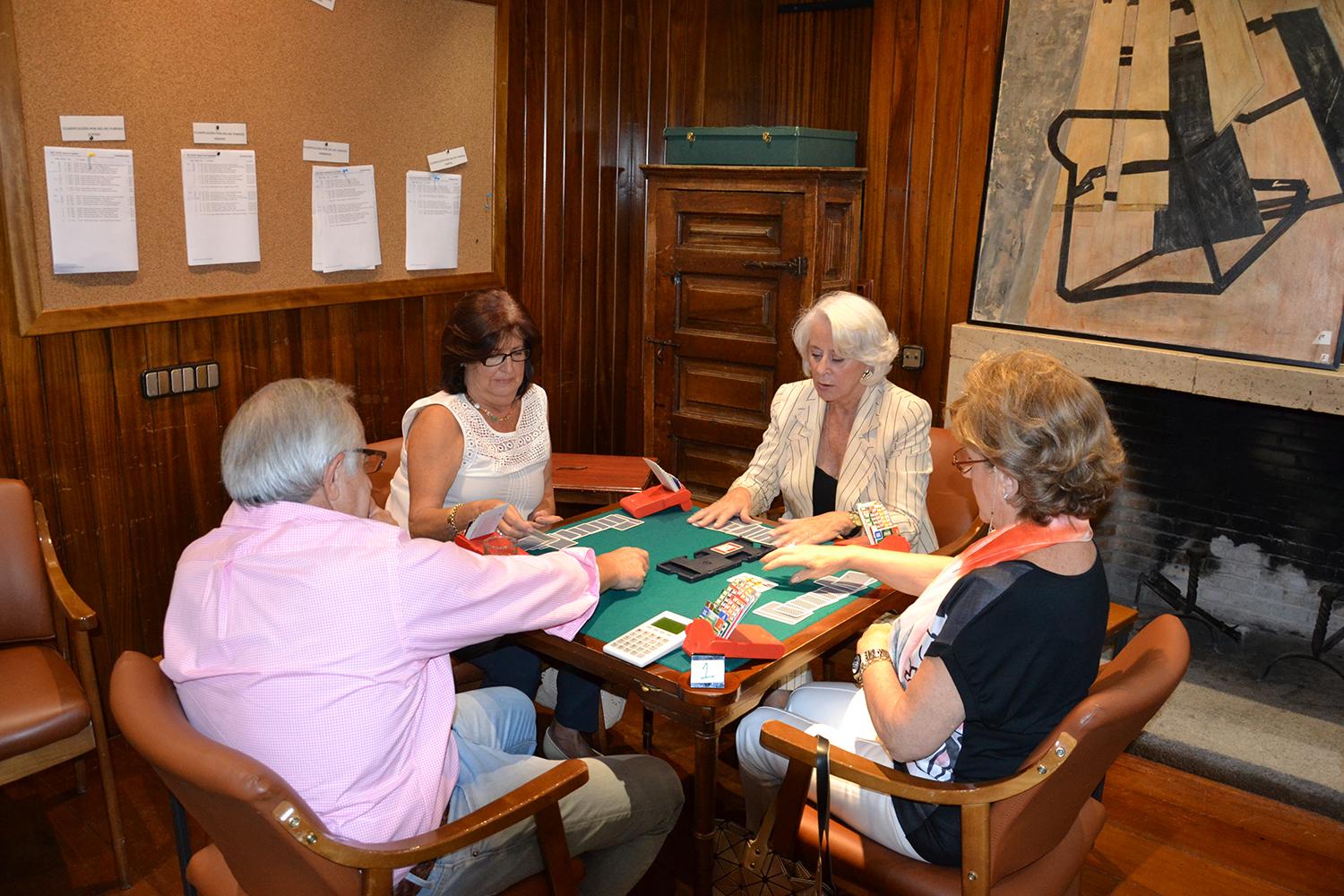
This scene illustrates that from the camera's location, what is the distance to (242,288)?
3152mm

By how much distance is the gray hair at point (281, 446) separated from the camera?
5.42 feet

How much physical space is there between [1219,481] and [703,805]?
2.68 meters

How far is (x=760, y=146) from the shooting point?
4.00 m

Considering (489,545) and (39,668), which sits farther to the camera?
(39,668)

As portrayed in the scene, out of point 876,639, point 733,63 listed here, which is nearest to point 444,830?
point 876,639

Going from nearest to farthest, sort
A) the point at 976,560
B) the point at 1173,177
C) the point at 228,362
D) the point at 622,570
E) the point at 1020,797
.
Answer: the point at 1020,797
the point at 976,560
the point at 622,570
the point at 228,362
the point at 1173,177

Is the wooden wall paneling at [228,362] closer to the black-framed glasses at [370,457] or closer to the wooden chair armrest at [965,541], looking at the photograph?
the black-framed glasses at [370,457]

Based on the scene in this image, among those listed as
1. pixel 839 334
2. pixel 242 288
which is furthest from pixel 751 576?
pixel 242 288

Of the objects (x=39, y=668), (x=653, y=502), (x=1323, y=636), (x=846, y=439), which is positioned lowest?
(x=1323, y=636)

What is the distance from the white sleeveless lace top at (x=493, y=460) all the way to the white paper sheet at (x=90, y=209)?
899 mm

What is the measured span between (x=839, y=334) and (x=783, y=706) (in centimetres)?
99

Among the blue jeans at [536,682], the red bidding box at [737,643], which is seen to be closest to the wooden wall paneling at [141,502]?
the blue jeans at [536,682]

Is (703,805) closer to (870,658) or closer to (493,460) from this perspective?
(870,658)

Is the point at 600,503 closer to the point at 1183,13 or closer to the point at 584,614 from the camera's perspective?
the point at 584,614
